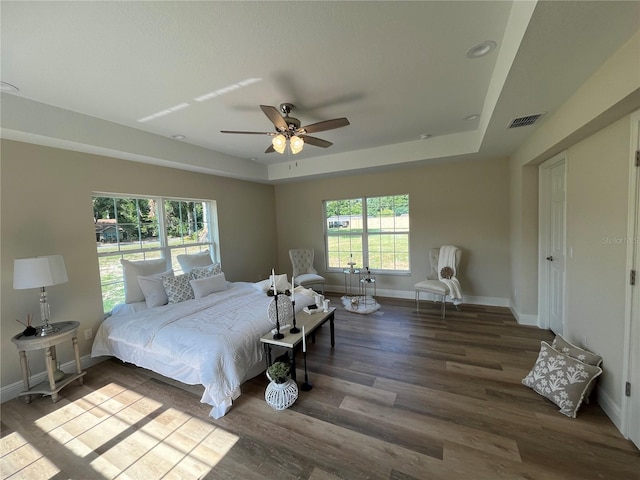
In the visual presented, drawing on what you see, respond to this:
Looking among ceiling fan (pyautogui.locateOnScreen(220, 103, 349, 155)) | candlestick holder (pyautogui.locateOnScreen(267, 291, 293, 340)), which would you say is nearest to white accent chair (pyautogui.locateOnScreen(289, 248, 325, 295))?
candlestick holder (pyautogui.locateOnScreen(267, 291, 293, 340))

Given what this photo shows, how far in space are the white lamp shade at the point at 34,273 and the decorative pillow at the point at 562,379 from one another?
174 inches

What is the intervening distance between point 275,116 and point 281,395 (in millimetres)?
2352

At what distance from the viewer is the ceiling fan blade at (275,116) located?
2.02 meters

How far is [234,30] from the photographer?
1570 mm

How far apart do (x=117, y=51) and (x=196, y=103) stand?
80 cm

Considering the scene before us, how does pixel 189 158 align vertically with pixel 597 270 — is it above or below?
above

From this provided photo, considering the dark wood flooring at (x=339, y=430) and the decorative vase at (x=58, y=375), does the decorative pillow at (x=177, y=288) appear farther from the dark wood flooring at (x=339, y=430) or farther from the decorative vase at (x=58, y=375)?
the decorative vase at (x=58, y=375)

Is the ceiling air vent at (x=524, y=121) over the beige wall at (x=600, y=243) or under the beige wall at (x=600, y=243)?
over

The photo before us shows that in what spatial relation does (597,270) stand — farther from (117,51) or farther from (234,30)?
(117,51)

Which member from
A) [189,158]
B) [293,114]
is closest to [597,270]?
[293,114]

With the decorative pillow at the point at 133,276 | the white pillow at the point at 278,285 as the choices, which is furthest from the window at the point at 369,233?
the decorative pillow at the point at 133,276

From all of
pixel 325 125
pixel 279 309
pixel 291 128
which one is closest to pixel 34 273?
pixel 279 309

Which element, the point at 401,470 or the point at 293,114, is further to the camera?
Answer: the point at 293,114

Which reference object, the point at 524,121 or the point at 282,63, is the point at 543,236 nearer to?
the point at 524,121
